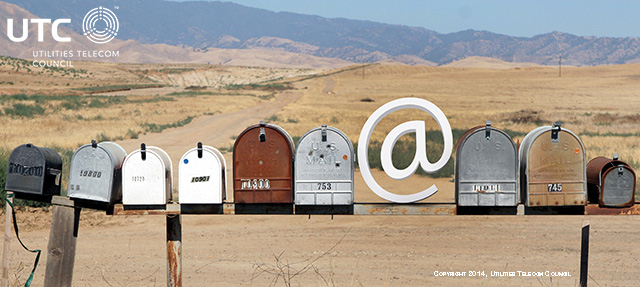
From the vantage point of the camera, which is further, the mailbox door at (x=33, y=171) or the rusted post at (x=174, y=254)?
the rusted post at (x=174, y=254)

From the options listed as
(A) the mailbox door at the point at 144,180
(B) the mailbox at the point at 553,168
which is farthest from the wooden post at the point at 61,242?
(B) the mailbox at the point at 553,168

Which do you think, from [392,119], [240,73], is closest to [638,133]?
[392,119]

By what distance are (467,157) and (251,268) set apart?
298cm

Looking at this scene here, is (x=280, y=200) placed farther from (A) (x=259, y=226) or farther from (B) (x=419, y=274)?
(A) (x=259, y=226)

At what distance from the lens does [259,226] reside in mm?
7797

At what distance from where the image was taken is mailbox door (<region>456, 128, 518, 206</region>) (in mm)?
3727

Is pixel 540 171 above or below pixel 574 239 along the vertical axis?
above

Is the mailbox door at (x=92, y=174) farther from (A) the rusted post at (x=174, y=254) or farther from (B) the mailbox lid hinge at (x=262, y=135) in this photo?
(B) the mailbox lid hinge at (x=262, y=135)

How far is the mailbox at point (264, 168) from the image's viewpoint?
3.77 metres

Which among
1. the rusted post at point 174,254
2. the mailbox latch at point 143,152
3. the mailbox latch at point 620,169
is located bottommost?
the rusted post at point 174,254

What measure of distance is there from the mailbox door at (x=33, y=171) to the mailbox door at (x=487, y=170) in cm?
258

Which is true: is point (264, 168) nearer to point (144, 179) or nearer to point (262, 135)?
point (262, 135)

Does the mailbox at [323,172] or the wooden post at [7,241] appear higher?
the mailbox at [323,172]

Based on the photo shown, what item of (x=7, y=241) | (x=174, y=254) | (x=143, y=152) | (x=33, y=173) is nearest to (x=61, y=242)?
(x=7, y=241)
